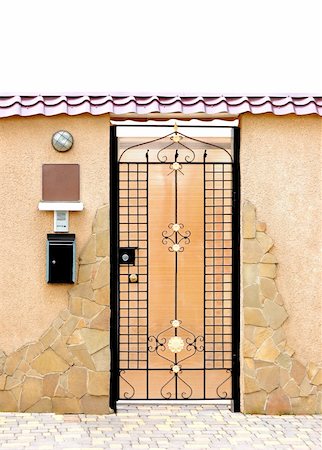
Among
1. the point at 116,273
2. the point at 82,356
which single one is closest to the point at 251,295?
the point at 116,273

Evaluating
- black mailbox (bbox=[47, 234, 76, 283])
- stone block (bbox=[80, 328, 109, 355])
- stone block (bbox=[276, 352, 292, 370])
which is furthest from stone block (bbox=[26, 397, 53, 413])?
stone block (bbox=[276, 352, 292, 370])

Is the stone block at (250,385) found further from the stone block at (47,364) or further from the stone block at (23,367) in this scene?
the stone block at (23,367)

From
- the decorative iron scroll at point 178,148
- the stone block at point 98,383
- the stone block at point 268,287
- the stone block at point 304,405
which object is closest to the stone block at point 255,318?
the stone block at point 268,287

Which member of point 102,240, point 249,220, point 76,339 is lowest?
point 76,339

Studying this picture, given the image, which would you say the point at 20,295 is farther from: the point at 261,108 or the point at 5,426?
the point at 261,108

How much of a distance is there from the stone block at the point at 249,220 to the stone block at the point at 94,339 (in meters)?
1.92

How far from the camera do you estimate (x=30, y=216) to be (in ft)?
28.3

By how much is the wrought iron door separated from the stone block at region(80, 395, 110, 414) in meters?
0.40

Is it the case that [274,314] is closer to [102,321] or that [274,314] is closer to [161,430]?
[161,430]

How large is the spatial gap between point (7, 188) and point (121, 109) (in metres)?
1.55

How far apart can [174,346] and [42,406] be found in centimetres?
163

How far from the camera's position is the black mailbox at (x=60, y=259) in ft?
27.9

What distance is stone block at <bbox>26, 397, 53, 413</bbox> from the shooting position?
859 centimetres

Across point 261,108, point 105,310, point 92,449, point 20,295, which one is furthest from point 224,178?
point 92,449
